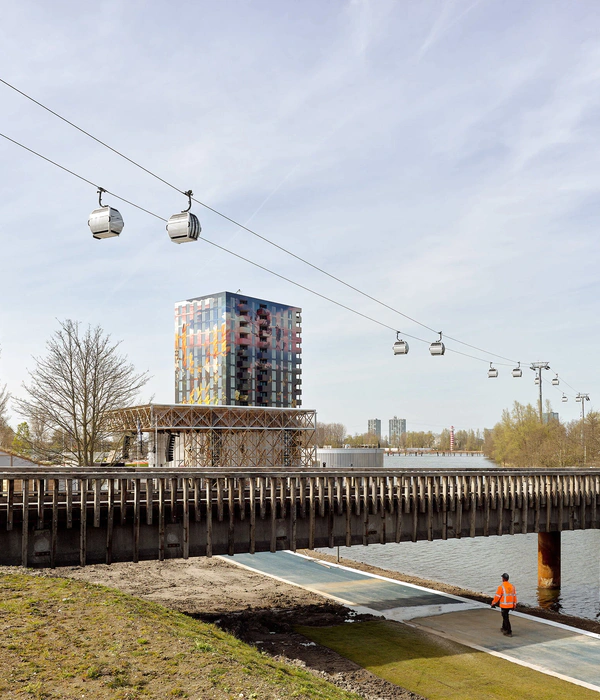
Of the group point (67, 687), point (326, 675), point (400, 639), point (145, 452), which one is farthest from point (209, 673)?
point (145, 452)

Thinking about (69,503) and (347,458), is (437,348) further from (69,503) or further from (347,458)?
(347,458)

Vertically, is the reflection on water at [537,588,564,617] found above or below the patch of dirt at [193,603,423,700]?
below

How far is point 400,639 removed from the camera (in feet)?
64.9

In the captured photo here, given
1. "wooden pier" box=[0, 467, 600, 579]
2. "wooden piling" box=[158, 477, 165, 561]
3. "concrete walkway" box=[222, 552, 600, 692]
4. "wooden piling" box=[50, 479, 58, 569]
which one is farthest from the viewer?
"concrete walkway" box=[222, 552, 600, 692]

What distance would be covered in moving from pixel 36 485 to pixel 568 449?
328 feet

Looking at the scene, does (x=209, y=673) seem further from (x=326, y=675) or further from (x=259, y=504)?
(x=259, y=504)

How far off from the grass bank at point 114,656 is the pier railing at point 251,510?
1766mm

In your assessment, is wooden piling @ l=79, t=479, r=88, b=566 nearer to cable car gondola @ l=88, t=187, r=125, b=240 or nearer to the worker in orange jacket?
cable car gondola @ l=88, t=187, r=125, b=240

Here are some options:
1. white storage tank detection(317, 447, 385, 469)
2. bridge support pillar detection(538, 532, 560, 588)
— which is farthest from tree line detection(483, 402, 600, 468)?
bridge support pillar detection(538, 532, 560, 588)

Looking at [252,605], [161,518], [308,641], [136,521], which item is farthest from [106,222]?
[252,605]

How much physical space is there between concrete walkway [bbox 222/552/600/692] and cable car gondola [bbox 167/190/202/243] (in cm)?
1454

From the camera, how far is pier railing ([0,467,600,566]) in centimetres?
1667

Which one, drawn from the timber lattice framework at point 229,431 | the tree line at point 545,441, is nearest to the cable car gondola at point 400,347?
the timber lattice framework at point 229,431

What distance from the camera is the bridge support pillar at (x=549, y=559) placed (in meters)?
32.2
